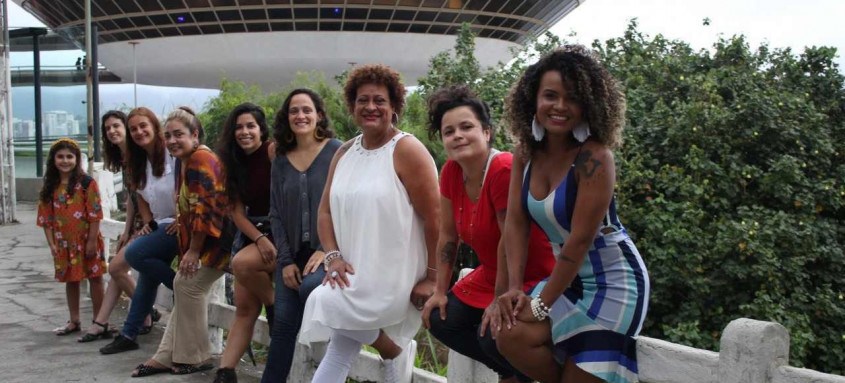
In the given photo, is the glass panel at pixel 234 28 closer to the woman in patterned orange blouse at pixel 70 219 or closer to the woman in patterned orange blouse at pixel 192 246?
the woman in patterned orange blouse at pixel 70 219

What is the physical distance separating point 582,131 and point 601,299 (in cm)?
59

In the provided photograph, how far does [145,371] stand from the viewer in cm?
560

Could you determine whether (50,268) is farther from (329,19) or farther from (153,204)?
(329,19)

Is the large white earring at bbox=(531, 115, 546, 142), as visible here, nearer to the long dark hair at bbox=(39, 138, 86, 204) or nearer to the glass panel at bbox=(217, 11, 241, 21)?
the long dark hair at bbox=(39, 138, 86, 204)

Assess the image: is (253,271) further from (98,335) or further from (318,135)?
(98,335)

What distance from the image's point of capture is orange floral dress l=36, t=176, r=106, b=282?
695 cm

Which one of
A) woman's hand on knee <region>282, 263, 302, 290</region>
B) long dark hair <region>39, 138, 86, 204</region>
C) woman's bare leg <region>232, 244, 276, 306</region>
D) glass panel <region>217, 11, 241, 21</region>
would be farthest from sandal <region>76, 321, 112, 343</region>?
glass panel <region>217, 11, 241, 21</region>

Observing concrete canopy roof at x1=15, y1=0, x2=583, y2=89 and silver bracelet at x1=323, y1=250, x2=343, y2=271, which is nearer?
silver bracelet at x1=323, y1=250, x2=343, y2=271

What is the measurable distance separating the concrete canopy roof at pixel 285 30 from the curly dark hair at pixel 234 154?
1314 inches

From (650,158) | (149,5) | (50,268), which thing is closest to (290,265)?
(650,158)

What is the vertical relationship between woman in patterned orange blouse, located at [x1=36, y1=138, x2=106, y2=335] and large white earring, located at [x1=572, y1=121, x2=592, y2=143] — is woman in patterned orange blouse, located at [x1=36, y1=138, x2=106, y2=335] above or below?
below

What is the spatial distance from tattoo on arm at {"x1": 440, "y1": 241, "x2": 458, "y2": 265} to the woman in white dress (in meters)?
0.27

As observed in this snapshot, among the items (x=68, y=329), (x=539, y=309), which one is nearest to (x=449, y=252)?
(x=539, y=309)

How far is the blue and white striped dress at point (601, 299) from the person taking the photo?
9.57ft
